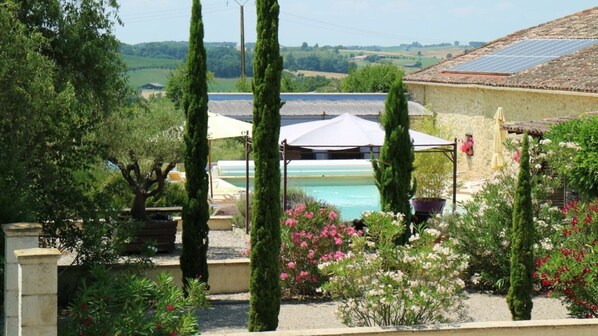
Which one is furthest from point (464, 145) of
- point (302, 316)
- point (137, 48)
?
point (137, 48)

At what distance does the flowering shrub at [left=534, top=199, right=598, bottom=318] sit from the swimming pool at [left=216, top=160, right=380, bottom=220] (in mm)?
16219

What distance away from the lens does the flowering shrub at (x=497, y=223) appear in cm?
1617

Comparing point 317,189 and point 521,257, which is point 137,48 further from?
point 521,257

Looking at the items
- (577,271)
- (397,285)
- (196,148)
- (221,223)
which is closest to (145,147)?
(196,148)

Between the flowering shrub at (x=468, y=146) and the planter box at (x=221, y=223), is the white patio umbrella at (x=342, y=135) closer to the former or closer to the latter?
the planter box at (x=221, y=223)

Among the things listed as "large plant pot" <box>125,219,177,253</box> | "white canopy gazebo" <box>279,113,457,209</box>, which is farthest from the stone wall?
"large plant pot" <box>125,219,177,253</box>

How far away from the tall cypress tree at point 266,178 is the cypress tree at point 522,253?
3055mm

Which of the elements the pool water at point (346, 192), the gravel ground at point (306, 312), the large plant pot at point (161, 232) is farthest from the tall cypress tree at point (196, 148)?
the pool water at point (346, 192)

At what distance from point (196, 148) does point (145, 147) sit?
378 cm

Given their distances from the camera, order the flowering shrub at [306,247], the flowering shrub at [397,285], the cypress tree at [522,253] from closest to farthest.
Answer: the flowering shrub at [397,285] < the cypress tree at [522,253] < the flowering shrub at [306,247]

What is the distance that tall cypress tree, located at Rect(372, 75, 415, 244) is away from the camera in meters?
19.5

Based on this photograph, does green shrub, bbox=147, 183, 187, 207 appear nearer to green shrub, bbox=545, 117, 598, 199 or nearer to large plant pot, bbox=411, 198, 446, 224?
large plant pot, bbox=411, 198, 446, 224

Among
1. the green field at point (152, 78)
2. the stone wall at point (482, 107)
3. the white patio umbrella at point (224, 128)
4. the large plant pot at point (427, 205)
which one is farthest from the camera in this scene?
the green field at point (152, 78)

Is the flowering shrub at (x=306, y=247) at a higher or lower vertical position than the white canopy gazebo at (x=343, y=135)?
lower
